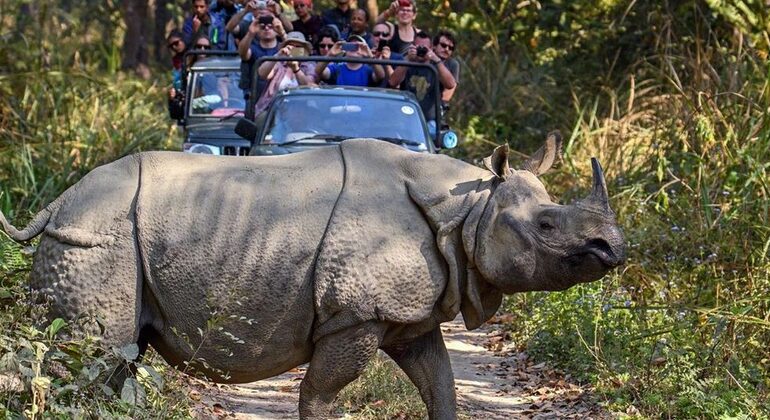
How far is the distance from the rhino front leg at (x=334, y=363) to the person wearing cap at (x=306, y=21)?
9484 millimetres

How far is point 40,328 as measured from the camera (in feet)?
19.2

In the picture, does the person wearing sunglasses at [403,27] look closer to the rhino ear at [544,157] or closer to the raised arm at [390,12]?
the raised arm at [390,12]

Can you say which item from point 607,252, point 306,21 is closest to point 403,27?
point 306,21

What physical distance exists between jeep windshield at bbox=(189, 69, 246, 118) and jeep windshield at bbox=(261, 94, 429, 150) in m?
3.43

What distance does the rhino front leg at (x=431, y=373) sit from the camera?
650cm

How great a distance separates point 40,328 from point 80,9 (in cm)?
2381

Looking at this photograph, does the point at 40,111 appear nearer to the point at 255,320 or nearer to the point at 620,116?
the point at 620,116

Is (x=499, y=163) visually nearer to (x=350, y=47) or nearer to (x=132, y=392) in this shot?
(x=132, y=392)

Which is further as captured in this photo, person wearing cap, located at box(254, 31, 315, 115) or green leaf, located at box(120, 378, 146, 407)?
person wearing cap, located at box(254, 31, 315, 115)

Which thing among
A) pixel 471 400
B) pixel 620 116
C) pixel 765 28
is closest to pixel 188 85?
pixel 620 116

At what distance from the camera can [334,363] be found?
602 cm

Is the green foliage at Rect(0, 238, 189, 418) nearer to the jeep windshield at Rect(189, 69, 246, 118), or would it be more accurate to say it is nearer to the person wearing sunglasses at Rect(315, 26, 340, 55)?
the person wearing sunglasses at Rect(315, 26, 340, 55)

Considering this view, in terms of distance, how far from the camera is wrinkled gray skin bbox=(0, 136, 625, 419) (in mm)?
5832

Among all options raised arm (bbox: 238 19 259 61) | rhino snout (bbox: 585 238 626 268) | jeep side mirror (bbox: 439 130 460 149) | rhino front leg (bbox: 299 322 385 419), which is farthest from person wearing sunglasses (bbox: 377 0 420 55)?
rhino snout (bbox: 585 238 626 268)
